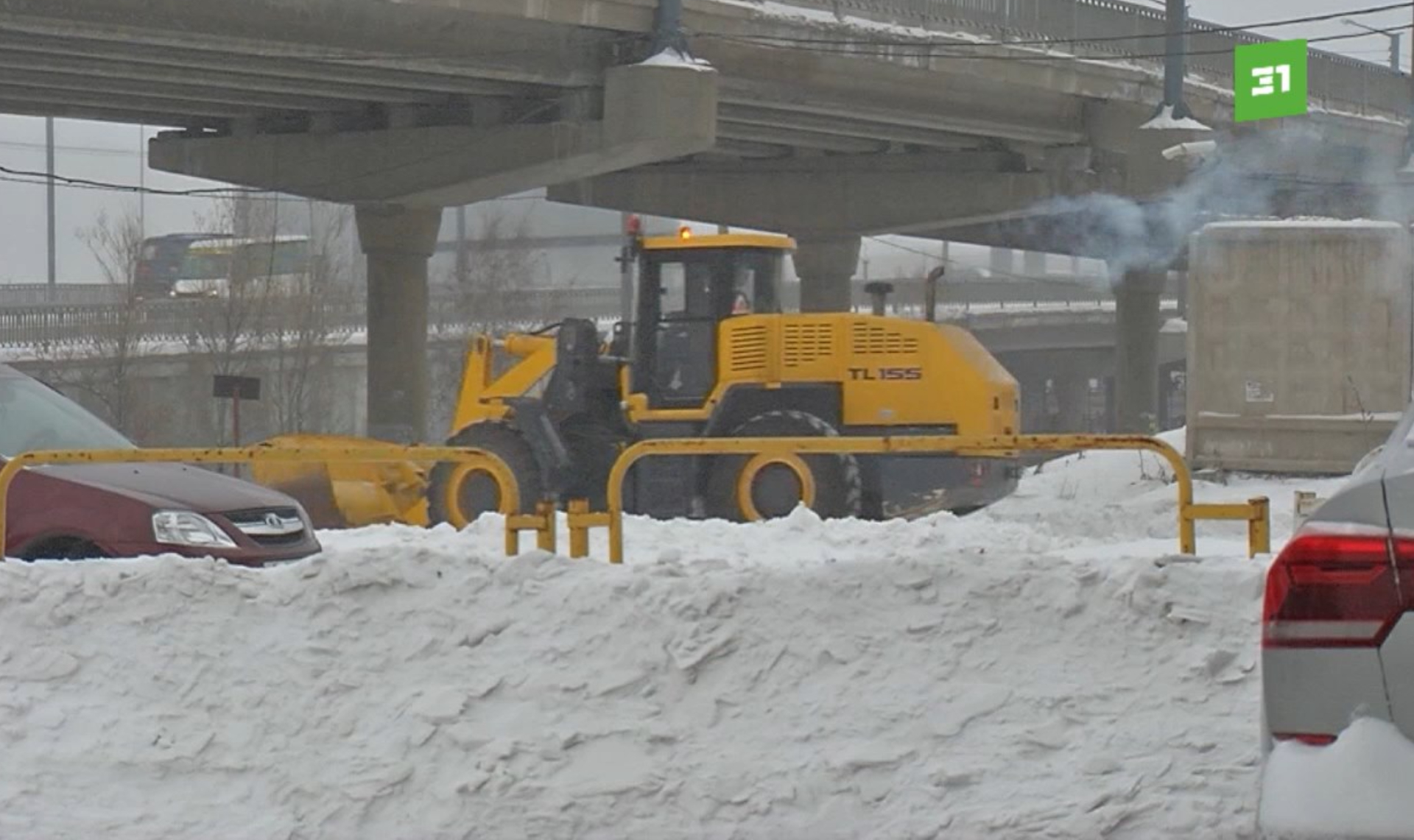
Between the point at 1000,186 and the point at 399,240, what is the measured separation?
11.2 meters

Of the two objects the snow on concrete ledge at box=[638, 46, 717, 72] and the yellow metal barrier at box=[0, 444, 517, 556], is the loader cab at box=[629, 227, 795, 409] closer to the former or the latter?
the snow on concrete ledge at box=[638, 46, 717, 72]

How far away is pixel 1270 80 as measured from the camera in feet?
107

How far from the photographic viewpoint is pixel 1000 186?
120ft

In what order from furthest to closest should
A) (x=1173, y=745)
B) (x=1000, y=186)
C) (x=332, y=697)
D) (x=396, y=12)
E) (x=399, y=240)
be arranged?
(x=1000, y=186) → (x=399, y=240) → (x=396, y=12) → (x=332, y=697) → (x=1173, y=745)

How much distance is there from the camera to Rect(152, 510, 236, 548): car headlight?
1019 centimetres

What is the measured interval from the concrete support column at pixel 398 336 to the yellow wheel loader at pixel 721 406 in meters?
12.1

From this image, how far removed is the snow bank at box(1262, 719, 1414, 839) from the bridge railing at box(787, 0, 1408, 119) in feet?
83.4

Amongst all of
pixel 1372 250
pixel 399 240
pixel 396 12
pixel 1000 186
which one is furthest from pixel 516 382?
pixel 1000 186

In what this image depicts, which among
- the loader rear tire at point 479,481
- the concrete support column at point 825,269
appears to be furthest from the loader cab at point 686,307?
the concrete support column at point 825,269

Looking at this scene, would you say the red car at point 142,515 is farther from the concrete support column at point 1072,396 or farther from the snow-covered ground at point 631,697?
the concrete support column at point 1072,396

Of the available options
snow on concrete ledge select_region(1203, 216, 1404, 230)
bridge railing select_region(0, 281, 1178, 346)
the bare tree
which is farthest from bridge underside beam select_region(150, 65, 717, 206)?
the bare tree

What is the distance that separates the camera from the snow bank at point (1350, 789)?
4.14 m

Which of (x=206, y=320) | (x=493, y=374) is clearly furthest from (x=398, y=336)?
(x=493, y=374)

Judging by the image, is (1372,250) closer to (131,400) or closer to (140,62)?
(140,62)
